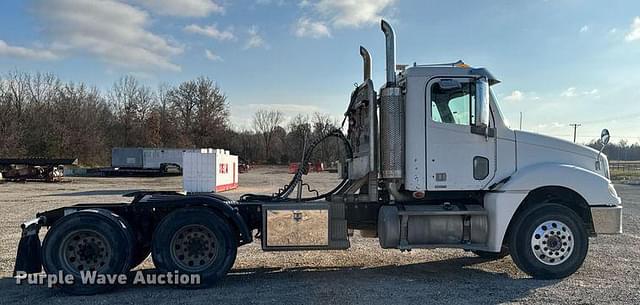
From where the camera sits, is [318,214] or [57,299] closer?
[57,299]

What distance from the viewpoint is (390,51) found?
7.35m

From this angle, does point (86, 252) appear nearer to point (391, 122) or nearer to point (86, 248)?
point (86, 248)

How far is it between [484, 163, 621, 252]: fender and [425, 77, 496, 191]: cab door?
339mm

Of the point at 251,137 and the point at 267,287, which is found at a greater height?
the point at 251,137

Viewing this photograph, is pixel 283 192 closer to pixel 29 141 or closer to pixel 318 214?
pixel 318 214

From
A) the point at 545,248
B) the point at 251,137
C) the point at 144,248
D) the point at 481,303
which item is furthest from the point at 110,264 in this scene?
the point at 251,137

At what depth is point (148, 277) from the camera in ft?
23.5

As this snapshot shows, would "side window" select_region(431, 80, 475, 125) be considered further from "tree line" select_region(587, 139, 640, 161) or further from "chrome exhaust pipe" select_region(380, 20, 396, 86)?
"tree line" select_region(587, 139, 640, 161)

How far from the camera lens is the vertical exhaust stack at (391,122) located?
720cm

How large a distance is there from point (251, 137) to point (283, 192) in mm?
79786

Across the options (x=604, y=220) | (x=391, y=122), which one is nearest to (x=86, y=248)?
(x=391, y=122)

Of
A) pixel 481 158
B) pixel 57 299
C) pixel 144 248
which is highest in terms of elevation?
pixel 481 158

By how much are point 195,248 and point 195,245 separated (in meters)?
0.04

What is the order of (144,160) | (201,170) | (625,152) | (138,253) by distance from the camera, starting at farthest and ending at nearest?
(625,152), (144,160), (201,170), (138,253)
